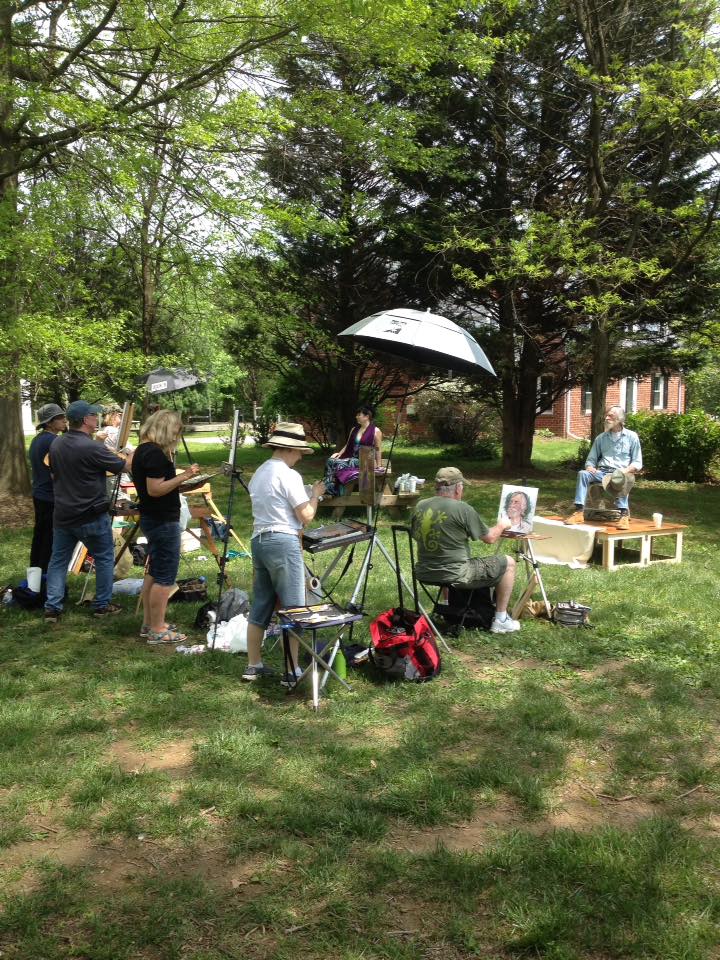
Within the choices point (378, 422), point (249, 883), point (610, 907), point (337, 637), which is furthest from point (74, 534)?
point (378, 422)

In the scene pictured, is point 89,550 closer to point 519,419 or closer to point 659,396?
point 519,419

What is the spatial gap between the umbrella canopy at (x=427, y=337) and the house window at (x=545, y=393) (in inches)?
523

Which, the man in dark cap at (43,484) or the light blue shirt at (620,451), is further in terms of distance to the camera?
the light blue shirt at (620,451)

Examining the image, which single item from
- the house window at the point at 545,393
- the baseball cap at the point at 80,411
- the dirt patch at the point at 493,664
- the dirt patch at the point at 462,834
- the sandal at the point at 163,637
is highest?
the house window at the point at 545,393

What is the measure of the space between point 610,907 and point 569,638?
3.46 meters

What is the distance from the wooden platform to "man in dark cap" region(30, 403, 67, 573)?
227 inches

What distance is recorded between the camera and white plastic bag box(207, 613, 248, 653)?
19.5 ft

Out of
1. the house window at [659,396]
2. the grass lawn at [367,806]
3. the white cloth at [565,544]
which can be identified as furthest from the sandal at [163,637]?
the house window at [659,396]

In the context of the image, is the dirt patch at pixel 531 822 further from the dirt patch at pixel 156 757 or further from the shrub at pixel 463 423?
the shrub at pixel 463 423

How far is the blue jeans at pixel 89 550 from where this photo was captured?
259 inches

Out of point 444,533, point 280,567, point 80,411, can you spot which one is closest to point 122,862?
point 280,567

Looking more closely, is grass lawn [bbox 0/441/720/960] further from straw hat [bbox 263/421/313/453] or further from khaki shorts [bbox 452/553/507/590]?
straw hat [bbox 263/421/313/453]

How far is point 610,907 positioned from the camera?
2.95m

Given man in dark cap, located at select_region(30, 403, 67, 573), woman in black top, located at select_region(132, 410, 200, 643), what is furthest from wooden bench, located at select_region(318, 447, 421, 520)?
man in dark cap, located at select_region(30, 403, 67, 573)
